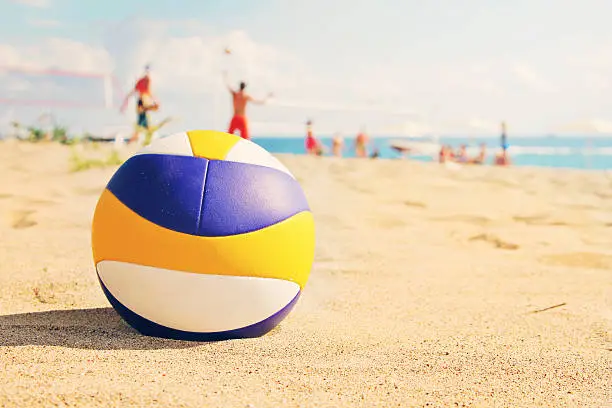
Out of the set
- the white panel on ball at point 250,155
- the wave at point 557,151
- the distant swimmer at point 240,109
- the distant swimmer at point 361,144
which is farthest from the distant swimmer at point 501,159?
the white panel on ball at point 250,155

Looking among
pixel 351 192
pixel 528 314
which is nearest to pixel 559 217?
pixel 351 192

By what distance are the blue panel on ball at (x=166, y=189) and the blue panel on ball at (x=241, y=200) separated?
0.15 ft

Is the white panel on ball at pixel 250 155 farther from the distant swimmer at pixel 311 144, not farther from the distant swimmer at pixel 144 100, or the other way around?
the distant swimmer at pixel 311 144

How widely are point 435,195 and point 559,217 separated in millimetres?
1668

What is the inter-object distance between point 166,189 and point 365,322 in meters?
1.34

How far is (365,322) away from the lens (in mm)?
3352

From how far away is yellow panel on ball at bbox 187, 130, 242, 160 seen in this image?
2779 millimetres

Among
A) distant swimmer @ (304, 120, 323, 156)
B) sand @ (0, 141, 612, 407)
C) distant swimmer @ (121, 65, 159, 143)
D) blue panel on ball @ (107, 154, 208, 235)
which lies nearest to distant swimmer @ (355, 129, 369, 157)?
distant swimmer @ (304, 120, 323, 156)

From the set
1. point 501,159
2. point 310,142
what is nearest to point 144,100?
point 310,142

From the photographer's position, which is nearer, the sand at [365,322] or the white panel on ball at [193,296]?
the sand at [365,322]

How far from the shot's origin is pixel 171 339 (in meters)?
2.78

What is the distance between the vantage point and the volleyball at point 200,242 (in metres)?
2.56

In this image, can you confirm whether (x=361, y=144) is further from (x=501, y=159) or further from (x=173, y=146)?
(x=173, y=146)

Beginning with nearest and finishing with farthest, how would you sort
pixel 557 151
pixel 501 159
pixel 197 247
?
pixel 197 247
pixel 501 159
pixel 557 151
